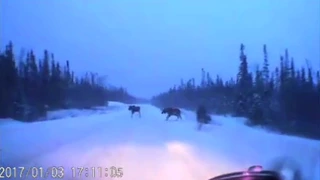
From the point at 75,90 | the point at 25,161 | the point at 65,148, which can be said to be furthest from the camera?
the point at 75,90

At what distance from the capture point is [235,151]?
9.03ft

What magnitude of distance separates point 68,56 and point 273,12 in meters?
1.33

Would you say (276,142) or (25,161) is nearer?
(25,161)

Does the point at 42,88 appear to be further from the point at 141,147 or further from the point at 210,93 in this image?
the point at 210,93

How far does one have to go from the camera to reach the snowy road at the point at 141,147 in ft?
8.34

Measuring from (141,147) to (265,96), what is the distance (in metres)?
0.88

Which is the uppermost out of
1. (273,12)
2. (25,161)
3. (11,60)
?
(273,12)

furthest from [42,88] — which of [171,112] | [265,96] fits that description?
[265,96]

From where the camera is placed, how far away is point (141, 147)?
9.20ft

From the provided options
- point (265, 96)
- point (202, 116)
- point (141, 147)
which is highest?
point (265, 96)

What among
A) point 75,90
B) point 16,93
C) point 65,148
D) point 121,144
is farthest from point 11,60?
point 121,144

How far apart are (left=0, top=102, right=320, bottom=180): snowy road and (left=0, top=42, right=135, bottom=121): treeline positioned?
0.10m


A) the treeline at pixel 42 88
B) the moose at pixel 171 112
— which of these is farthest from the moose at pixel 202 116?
the treeline at pixel 42 88

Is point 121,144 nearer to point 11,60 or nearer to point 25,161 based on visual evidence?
point 25,161
